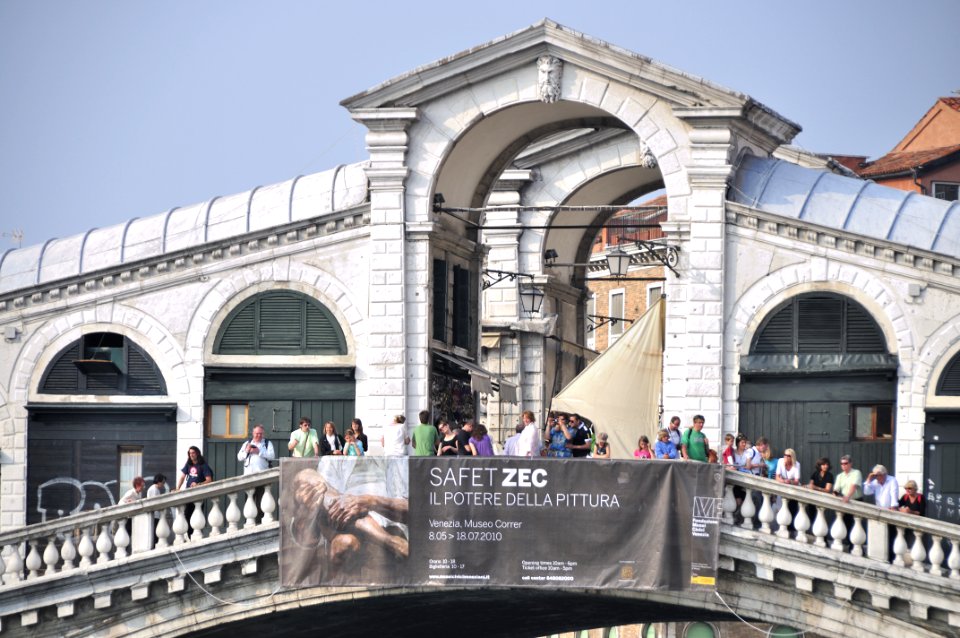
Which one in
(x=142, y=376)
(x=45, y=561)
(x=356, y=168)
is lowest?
(x=45, y=561)

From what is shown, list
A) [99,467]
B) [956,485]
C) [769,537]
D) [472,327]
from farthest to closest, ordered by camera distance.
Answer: [472,327], [99,467], [956,485], [769,537]

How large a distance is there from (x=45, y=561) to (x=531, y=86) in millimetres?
13492

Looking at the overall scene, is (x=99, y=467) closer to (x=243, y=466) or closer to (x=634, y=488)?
(x=243, y=466)

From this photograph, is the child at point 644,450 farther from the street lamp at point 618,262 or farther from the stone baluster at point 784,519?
the street lamp at point 618,262

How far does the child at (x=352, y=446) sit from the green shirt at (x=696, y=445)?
597cm

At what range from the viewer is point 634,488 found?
1542 inches

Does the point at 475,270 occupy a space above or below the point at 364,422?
above

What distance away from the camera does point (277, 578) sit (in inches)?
1582

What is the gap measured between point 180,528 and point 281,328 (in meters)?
6.75

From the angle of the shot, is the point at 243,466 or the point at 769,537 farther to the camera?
the point at 243,466

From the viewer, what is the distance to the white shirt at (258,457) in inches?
1629

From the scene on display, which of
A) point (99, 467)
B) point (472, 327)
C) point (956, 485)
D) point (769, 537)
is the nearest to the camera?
point (769, 537)

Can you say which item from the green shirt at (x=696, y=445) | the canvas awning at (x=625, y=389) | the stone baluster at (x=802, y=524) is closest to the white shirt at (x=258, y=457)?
the canvas awning at (x=625, y=389)

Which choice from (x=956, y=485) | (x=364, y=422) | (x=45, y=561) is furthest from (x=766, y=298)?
(x=45, y=561)
